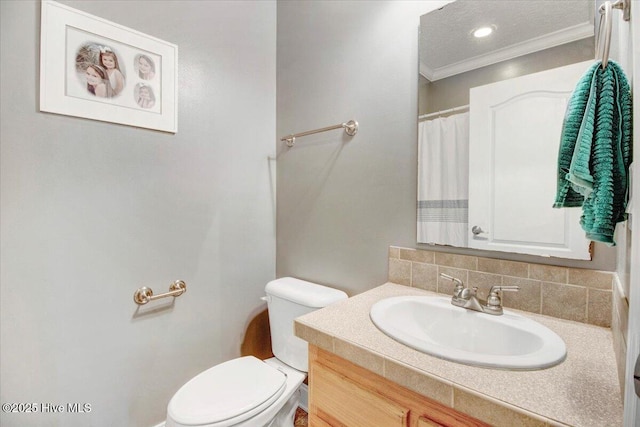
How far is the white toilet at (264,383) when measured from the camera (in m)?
1.04

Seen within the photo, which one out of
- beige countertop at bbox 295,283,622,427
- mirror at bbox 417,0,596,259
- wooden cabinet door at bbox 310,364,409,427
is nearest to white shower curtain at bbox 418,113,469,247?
mirror at bbox 417,0,596,259

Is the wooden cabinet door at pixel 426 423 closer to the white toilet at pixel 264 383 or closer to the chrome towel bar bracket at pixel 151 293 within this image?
the white toilet at pixel 264 383

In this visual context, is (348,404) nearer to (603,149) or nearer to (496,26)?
(603,149)

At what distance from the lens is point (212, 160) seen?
5.22ft

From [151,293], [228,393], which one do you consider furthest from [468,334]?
[151,293]

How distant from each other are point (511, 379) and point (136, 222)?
4.81 ft

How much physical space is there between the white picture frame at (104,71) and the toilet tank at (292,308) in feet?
3.22

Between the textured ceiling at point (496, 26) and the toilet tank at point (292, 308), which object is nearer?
the textured ceiling at point (496, 26)

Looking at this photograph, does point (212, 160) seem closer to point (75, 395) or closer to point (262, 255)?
point (262, 255)

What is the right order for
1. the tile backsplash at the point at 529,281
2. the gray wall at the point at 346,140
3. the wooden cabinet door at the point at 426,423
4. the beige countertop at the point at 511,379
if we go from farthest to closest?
the gray wall at the point at 346,140
the tile backsplash at the point at 529,281
the wooden cabinet door at the point at 426,423
the beige countertop at the point at 511,379

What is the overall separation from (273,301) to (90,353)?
0.79m

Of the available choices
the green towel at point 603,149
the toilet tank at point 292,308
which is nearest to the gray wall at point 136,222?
the toilet tank at point 292,308

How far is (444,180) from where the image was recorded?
118 centimetres

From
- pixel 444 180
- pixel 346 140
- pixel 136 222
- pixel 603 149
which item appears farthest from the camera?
pixel 346 140
